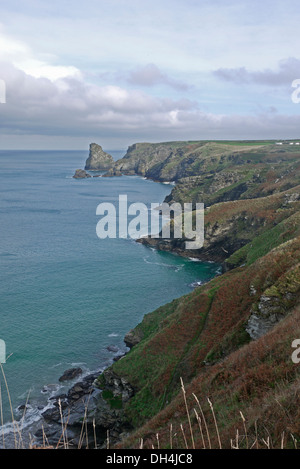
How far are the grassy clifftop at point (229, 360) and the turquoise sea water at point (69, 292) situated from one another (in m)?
8.03

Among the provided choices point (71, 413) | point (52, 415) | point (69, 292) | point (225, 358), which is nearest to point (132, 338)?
point (71, 413)

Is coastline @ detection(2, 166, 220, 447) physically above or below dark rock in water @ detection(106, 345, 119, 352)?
below

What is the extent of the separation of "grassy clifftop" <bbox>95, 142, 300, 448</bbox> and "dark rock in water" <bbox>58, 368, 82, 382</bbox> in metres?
5.03

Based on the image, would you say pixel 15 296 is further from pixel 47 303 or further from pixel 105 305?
pixel 105 305

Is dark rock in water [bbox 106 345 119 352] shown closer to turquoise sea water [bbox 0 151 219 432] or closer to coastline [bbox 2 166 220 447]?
turquoise sea water [bbox 0 151 219 432]

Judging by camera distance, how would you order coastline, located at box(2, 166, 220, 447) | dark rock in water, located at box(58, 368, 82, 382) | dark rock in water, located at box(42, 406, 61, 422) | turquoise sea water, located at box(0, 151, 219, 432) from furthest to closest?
turquoise sea water, located at box(0, 151, 219, 432), dark rock in water, located at box(58, 368, 82, 382), dark rock in water, located at box(42, 406, 61, 422), coastline, located at box(2, 166, 220, 447)

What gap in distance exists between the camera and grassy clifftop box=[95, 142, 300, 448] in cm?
1189

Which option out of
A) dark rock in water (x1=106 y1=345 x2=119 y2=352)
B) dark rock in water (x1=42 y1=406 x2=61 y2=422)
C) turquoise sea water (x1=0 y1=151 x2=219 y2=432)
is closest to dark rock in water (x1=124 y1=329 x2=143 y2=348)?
turquoise sea water (x1=0 y1=151 x2=219 y2=432)

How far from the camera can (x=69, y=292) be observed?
6512 centimetres

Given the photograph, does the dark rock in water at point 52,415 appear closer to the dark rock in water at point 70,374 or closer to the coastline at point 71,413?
the coastline at point 71,413

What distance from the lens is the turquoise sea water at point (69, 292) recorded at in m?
45.3

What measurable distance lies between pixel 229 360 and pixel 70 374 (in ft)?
85.8

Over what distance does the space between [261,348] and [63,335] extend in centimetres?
3784

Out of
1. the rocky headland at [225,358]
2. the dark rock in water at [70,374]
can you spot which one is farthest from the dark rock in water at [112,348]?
the dark rock in water at [70,374]
